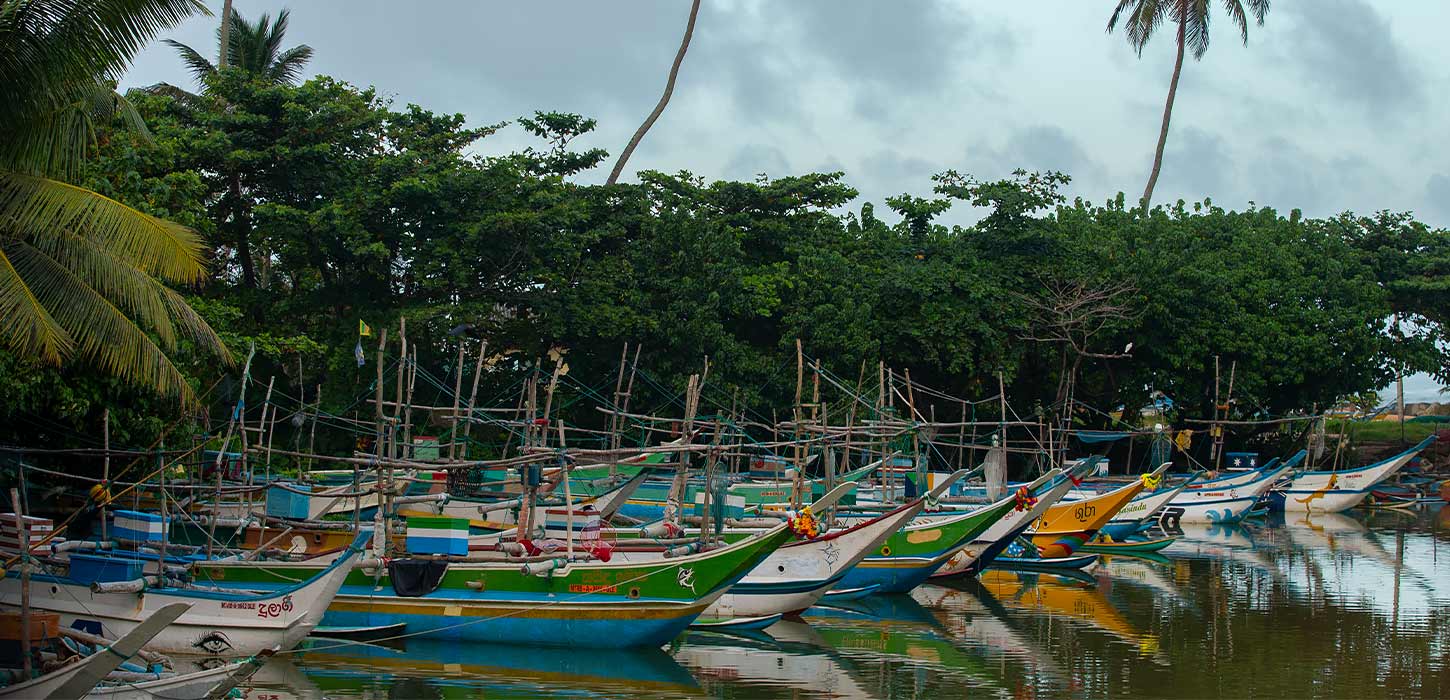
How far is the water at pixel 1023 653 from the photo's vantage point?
1293 centimetres

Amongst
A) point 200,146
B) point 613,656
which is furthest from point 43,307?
point 200,146

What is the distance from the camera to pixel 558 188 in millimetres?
29141

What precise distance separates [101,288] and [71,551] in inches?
105

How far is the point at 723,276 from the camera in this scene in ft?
95.4

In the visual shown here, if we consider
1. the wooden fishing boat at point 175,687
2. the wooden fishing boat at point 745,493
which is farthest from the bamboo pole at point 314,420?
the wooden fishing boat at point 175,687

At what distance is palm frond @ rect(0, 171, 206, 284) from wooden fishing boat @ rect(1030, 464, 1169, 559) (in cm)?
Result: 1426

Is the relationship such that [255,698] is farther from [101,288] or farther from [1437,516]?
[1437,516]

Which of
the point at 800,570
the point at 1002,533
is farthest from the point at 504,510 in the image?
the point at 1002,533

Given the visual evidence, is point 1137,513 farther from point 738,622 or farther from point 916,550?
point 738,622

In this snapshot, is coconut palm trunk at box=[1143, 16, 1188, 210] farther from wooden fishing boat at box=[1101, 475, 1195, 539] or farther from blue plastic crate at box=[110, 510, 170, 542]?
blue plastic crate at box=[110, 510, 170, 542]

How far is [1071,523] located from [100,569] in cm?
1497

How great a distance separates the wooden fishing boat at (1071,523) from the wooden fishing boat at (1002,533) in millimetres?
2020

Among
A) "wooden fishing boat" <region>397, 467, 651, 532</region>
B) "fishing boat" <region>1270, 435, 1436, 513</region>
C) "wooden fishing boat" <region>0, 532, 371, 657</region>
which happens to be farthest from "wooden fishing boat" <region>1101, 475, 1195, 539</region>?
"wooden fishing boat" <region>0, 532, 371, 657</region>

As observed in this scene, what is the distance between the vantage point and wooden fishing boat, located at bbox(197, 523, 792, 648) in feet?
46.0
